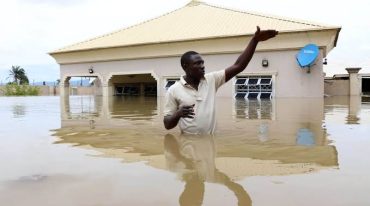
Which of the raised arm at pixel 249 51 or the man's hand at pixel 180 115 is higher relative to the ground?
the raised arm at pixel 249 51

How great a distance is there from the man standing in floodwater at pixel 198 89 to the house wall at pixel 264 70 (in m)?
14.4

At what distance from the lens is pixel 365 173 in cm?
304

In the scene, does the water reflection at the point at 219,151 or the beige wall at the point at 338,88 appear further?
the beige wall at the point at 338,88

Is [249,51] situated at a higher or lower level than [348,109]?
higher

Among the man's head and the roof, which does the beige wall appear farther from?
the man's head

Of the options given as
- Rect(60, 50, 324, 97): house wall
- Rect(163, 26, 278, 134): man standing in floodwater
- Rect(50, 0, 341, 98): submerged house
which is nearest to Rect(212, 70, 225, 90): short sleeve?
Rect(163, 26, 278, 134): man standing in floodwater

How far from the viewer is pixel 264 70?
1927 cm

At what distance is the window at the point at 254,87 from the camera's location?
1947 centimetres

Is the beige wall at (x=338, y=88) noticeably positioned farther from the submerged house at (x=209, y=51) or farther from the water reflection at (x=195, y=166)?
the water reflection at (x=195, y=166)

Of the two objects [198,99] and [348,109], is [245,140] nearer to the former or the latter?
[198,99]

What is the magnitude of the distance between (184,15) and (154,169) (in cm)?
2203

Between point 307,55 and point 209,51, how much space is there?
5017 mm

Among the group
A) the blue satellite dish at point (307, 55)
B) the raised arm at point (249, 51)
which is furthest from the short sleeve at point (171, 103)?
the blue satellite dish at point (307, 55)

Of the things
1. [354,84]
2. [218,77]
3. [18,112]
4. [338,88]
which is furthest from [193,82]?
[338,88]
